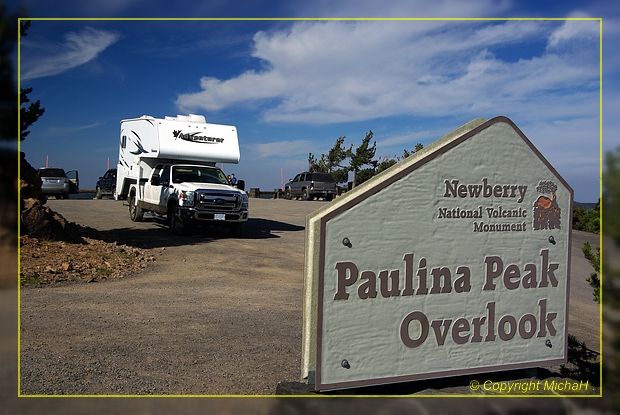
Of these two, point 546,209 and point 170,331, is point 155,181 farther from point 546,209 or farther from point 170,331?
point 546,209

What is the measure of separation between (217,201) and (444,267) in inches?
461

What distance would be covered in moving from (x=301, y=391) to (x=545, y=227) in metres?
2.35

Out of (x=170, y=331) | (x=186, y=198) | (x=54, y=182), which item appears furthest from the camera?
(x=54, y=182)

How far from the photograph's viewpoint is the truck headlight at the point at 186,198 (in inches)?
591

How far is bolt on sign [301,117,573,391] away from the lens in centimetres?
376

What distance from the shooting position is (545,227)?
14.6ft

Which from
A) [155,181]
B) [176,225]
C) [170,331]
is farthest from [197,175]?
[170,331]

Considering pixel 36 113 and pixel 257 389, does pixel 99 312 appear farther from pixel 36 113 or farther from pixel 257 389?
pixel 36 113

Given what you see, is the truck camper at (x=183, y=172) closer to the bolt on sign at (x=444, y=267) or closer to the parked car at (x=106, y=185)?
the bolt on sign at (x=444, y=267)

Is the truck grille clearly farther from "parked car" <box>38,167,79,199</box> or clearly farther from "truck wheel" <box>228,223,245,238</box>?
"parked car" <box>38,167,79,199</box>

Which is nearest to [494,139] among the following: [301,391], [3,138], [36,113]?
[301,391]

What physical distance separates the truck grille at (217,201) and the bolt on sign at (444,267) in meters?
11.5

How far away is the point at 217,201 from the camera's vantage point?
15.2 m

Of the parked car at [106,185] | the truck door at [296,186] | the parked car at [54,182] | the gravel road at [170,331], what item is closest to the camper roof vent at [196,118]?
the gravel road at [170,331]
